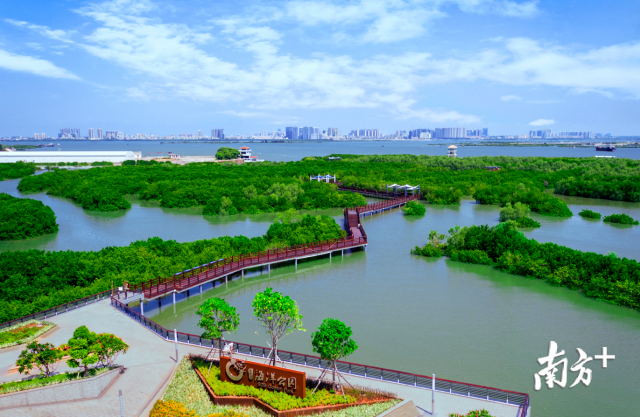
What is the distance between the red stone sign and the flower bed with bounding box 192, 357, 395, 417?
18 centimetres

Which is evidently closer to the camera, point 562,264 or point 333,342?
point 333,342

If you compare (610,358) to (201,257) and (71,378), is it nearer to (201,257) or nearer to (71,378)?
(71,378)

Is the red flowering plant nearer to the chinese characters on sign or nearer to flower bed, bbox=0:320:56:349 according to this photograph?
flower bed, bbox=0:320:56:349

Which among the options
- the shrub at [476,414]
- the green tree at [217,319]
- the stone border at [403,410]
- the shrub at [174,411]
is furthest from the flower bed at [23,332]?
the shrub at [476,414]

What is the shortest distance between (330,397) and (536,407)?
23.9ft

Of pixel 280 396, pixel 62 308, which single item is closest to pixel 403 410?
pixel 280 396

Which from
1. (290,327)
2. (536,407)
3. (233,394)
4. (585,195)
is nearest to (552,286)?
(536,407)

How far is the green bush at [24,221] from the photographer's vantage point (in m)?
38.6

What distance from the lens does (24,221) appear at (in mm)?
39188

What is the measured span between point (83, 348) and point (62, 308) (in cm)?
813

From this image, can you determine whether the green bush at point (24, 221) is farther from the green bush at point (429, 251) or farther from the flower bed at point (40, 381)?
the green bush at point (429, 251)

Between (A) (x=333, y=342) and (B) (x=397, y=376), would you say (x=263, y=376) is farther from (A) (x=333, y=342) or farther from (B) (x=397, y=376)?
(B) (x=397, y=376)

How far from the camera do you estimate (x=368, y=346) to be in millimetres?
19438

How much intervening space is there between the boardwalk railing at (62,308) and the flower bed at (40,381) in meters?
6.57
